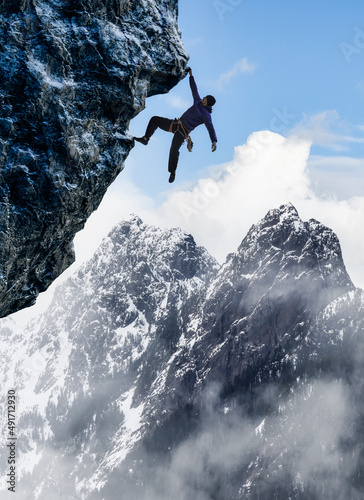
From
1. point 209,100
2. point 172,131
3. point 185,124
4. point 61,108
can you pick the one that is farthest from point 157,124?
point 61,108

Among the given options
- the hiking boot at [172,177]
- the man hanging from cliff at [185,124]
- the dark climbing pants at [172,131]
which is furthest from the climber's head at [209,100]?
the hiking boot at [172,177]

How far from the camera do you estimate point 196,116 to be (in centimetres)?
1908

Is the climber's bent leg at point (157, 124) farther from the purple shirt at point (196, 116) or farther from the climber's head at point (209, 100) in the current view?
the climber's head at point (209, 100)

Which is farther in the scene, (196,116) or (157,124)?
(157,124)

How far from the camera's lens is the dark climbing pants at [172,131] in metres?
19.4

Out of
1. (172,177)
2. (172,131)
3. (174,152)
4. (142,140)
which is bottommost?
(142,140)

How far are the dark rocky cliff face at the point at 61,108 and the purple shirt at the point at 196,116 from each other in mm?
1304

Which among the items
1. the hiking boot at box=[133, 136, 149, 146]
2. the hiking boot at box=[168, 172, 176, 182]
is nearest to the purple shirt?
the hiking boot at box=[133, 136, 149, 146]

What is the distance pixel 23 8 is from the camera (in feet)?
46.5

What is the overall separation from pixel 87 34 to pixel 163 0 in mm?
4217

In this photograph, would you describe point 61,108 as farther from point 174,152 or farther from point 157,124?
point 174,152

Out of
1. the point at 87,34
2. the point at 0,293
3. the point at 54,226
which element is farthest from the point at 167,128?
the point at 0,293

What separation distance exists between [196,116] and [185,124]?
530 millimetres

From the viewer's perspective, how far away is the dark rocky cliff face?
14.3m
